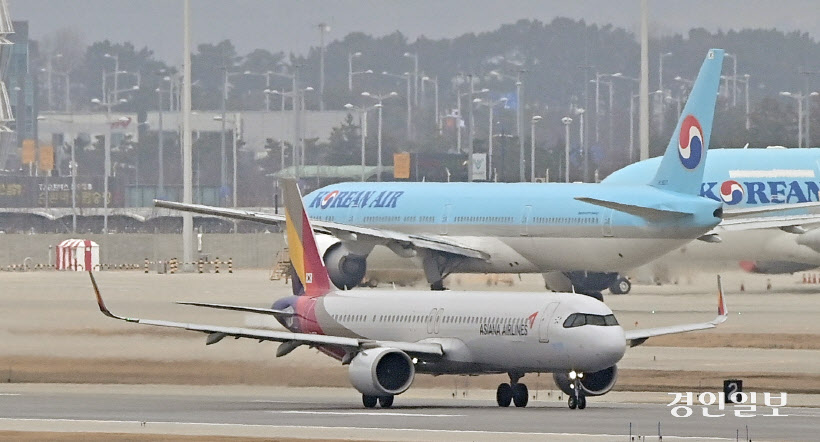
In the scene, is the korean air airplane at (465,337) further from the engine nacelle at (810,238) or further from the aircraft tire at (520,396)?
the engine nacelle at (810,238)

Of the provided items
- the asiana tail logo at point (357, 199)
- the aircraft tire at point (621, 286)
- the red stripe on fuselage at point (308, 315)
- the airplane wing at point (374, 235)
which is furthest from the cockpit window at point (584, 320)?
the aircraft tire at point (621, 286)

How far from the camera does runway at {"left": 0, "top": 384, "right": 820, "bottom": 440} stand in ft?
105

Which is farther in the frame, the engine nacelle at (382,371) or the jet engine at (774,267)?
the jet engine at (774,267)

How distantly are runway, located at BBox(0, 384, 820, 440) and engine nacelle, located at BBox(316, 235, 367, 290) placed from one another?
21.7 meters

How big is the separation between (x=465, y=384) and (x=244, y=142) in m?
146

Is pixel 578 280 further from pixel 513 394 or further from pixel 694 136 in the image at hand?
pixel 513 394

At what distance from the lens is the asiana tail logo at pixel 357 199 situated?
6994cm

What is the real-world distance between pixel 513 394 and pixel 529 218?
27478mm

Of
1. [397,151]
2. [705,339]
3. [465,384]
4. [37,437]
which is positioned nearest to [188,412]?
[37,437]

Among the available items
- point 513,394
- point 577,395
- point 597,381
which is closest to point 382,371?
point 513,394

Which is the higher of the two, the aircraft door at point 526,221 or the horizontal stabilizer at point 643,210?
the horizontal stabilizer at point 643,210

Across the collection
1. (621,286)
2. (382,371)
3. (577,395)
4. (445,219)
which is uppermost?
(445,219)

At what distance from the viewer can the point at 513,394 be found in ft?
126

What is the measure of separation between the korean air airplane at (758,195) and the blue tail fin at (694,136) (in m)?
8.66
